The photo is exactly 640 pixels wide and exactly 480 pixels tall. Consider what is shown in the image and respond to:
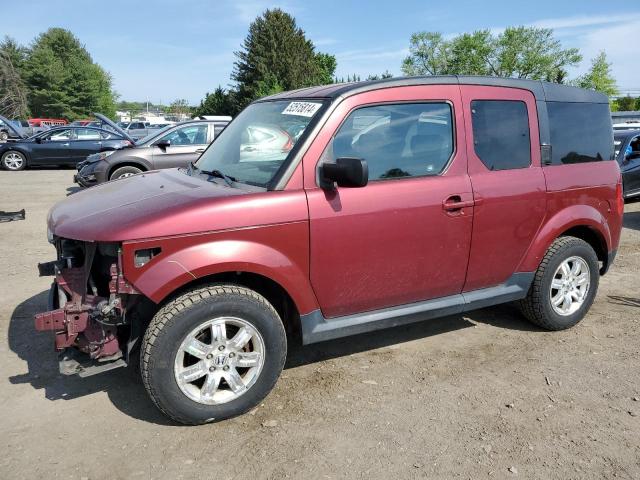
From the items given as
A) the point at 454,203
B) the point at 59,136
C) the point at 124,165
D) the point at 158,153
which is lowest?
the point at 454,203

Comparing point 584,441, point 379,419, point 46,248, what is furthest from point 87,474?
point 46,248

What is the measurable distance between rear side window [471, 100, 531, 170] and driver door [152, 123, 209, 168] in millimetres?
7399

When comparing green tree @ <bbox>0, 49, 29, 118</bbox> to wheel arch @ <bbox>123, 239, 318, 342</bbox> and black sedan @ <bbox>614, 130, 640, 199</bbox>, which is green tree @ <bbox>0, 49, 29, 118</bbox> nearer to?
black sedan @ <bbox>614, 130, 640, 199</bbox>

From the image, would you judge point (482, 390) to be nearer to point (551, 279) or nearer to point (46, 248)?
point (551, 279)

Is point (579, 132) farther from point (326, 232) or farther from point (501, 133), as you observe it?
point (326, 232)

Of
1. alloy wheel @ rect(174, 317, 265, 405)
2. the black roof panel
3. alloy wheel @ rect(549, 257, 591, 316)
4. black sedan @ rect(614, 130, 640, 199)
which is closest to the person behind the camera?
alloy wheel @ rect(174, 317, 265, 405)

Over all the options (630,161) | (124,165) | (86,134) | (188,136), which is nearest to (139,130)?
(86,134)

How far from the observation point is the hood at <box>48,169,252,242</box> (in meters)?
2.94

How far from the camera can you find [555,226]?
14.0 feet

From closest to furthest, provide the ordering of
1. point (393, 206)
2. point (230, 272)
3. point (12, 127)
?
point (230, 272), point (393, 206), point (12, 127)

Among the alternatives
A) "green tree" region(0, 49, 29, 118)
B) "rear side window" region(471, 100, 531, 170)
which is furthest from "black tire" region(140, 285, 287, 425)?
"green tree" region(0, 49, 29, 118)

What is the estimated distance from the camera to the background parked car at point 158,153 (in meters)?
10.6

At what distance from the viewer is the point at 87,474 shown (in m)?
2.75

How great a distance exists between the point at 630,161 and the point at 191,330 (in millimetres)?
10028
